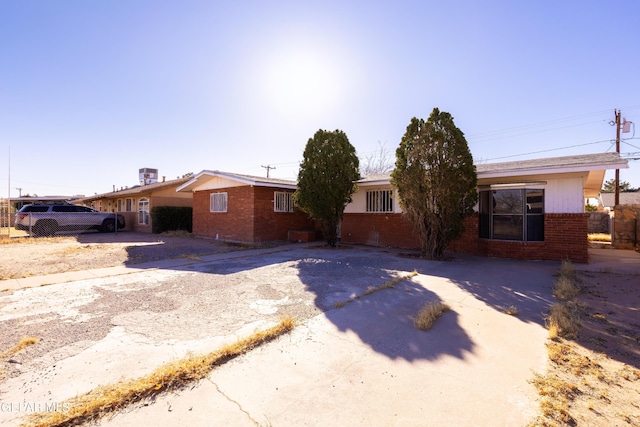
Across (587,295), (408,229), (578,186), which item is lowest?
(587,295)

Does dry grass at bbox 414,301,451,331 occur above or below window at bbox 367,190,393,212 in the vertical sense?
below

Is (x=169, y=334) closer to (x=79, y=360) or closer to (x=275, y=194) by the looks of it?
(x=79, y=360)

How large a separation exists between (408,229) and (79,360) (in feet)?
34.6

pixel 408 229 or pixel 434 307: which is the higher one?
pixel 408 229

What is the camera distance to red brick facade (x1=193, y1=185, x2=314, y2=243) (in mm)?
13444

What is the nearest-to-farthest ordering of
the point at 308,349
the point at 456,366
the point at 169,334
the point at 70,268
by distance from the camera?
the point at 456,366, the point at 308,349, the point at 169,334, the point at 70,268

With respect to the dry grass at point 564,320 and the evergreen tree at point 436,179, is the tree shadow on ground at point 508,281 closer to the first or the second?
the dry grass at point 564,320

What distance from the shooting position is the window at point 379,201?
12591 millimetres

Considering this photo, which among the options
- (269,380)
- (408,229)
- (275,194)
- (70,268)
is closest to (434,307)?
(269,380)

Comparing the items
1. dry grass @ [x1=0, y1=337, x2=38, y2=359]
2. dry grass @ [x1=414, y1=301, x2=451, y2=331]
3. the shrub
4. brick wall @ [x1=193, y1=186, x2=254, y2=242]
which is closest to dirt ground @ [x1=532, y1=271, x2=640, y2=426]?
dry grass @ [x1=414, y1=301, x2=451, y2=331]

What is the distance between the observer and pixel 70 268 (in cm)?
796

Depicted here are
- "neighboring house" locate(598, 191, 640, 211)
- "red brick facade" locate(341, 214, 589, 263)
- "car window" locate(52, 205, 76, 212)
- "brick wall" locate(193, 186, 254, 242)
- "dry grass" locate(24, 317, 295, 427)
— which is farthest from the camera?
"neighboring house" locate(598, 191, 640, 211)

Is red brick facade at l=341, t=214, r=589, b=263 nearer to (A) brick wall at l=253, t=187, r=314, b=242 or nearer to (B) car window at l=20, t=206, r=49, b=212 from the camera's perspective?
(A) brick wall at l=253, t=187, r=314, b=242

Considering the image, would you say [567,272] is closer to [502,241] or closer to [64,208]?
[502,241]
